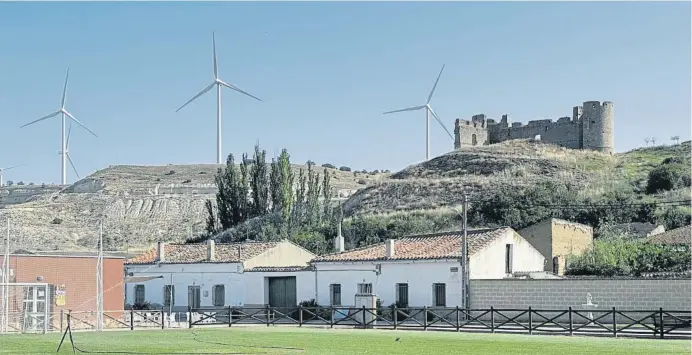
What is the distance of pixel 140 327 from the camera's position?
3816 centimetres

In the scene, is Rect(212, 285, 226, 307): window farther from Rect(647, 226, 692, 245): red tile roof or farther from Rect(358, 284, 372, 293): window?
Rect(647, 226, 692, 245): red tile roof

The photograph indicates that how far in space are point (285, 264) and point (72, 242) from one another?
44782mm

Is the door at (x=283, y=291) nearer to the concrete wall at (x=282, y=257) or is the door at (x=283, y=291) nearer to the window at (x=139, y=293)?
the concrete wall at (x=282, y=257)

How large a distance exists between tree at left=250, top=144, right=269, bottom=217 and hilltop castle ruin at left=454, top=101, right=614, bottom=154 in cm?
5342

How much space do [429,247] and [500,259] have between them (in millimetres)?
3586

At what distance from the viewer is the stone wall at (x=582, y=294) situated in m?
37.9

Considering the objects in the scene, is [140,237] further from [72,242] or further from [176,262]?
[176,262]

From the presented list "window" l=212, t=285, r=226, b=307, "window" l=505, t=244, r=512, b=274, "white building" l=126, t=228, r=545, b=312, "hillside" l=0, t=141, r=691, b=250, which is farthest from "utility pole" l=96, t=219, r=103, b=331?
"hillside" l=0, t=141, r=691, b=250

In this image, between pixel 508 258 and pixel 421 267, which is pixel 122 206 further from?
pixel 508 258

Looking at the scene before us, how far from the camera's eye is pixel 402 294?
4616 centimetres

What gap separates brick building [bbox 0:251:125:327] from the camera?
1500 inches

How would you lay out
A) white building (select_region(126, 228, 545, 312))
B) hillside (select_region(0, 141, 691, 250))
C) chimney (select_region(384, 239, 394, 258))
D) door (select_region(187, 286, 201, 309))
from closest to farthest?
white building (select_region(126, 228, 545, 312)) → chimney (select_region(384, 239, 394, 258)) → door (select_region(187, 286, 201, 309)) → hillside (select_region(0, 141, 691, 250))

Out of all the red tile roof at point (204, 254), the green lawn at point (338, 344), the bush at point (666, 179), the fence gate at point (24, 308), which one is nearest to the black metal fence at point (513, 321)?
the green lawn at point (338, 344)

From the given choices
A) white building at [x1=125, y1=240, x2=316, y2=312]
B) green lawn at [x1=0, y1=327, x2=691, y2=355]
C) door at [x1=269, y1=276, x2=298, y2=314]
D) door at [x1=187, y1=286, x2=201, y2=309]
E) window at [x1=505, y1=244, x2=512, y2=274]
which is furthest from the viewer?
door at [x1=187, y1=286, x2=201, y2=309]
